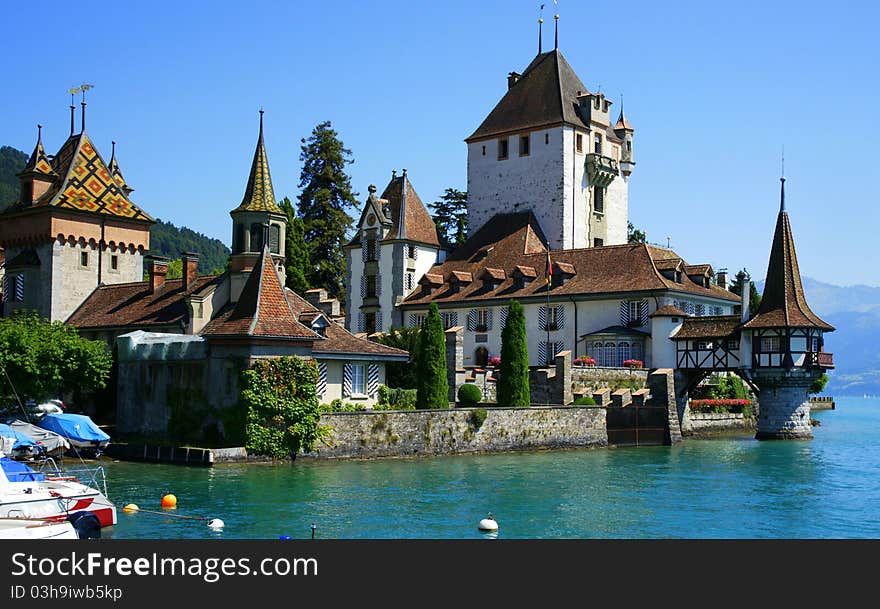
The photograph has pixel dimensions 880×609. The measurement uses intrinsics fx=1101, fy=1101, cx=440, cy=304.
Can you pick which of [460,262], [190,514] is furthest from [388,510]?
[460,262]

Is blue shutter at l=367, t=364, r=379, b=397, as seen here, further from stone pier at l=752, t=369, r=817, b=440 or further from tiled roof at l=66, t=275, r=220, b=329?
stone pier at l=752, t=369, r=817, b=440

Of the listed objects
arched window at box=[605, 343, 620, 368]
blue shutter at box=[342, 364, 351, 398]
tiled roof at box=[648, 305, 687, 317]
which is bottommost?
blue shutter at box=[342, 364, 351, 398]

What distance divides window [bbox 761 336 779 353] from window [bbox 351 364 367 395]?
22082 millimetres

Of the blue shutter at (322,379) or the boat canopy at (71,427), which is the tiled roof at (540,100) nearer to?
the blue shutter at (322,379)

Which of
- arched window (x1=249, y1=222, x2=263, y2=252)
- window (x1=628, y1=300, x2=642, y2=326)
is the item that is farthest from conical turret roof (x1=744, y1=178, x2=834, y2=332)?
arched window (x1=249, y1=222, x2=263, y2=252)

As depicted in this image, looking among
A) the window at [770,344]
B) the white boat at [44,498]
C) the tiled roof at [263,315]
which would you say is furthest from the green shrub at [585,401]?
the white boat at [44,498]

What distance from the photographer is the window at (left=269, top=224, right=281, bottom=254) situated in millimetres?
49906

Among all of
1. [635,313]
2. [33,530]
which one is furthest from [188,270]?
[33,530]

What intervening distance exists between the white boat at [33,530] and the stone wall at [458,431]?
63.0 feet

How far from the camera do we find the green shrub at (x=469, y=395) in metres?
52.8

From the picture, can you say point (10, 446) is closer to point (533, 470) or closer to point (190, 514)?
point (190, 514)

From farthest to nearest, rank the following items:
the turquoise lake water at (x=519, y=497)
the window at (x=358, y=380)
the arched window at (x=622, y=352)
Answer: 1. the arched window at (x=622, y=352)
2. the window at (x=358, y=380)
3. the turquoise lake water at (x=519, y=497)

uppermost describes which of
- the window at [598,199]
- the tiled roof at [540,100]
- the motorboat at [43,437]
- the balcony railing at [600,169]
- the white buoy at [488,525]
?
the tiled roof at [540,100]

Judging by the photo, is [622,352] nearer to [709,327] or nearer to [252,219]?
[709,327]
